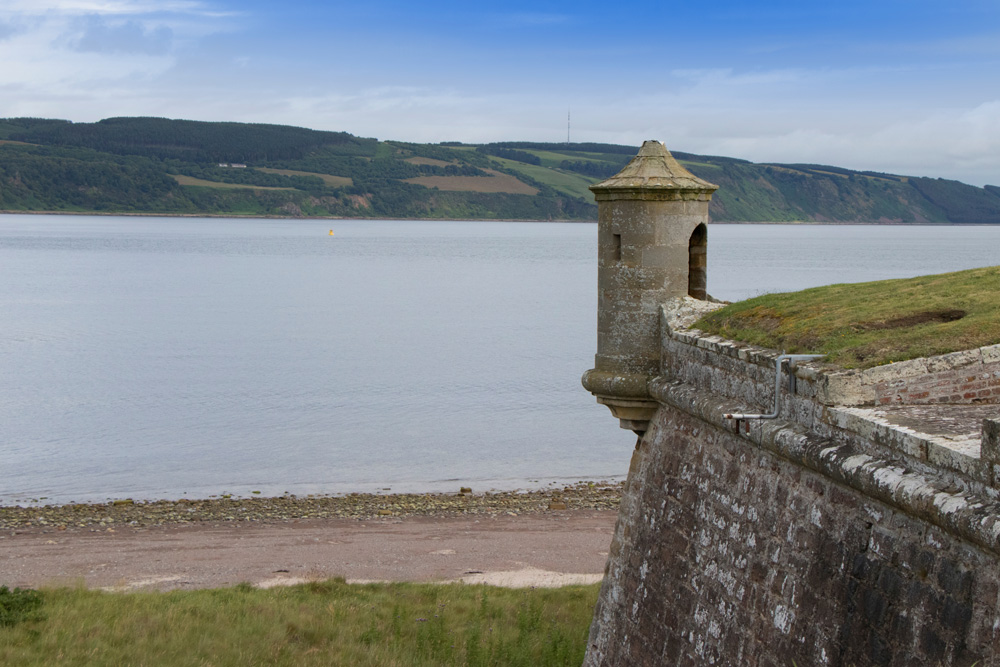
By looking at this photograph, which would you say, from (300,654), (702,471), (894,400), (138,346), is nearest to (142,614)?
(300,654)

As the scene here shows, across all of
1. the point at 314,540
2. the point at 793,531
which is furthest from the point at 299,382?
the point at 793,531

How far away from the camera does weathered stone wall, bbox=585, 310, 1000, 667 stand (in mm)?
5539

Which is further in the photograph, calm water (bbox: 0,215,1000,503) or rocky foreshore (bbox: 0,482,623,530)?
calm water (bbox: 0,215,1000,503)

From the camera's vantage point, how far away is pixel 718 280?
79312 mm

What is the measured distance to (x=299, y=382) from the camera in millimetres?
43469

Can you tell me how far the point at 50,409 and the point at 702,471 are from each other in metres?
34.5

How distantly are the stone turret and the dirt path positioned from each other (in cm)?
943

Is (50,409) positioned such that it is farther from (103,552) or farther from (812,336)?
(812,336)

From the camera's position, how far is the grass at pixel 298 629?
12.0 meters

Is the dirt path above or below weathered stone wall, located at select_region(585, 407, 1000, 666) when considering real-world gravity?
below

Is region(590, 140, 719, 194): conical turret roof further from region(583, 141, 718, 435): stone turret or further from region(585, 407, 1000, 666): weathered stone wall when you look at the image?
region(585, 407, 1000, 666): weathered stone wall

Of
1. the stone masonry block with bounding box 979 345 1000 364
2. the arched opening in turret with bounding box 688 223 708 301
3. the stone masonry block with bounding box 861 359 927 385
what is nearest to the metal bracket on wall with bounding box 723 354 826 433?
the stone masonry block with bounding box 861 359 927 385

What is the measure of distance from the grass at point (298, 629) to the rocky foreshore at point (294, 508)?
899 cm

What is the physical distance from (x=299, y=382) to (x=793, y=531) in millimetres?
37841
